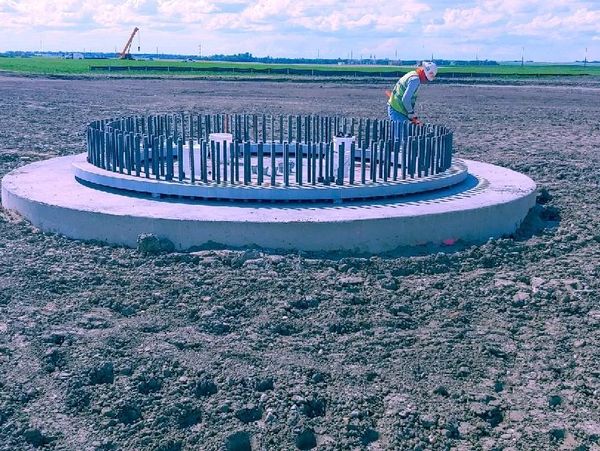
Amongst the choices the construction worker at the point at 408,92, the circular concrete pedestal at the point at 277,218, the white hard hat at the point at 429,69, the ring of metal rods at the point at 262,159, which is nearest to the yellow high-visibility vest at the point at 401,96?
the construction worker at the point at 408,92

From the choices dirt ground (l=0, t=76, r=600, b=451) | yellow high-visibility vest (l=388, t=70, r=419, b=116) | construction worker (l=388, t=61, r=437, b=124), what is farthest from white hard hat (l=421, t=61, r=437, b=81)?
dirt ground (l=0, t=76, r=600, b=451)

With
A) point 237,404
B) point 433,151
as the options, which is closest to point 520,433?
point 237,404

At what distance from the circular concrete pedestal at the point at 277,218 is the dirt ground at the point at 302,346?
0.27 metres

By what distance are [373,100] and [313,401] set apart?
34211mm

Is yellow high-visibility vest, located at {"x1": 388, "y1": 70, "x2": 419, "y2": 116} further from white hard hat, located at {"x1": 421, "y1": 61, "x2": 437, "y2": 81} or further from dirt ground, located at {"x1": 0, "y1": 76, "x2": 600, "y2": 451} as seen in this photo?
dirt ground, located at {"x1": 0, "y1": 76, "x2": 600, "y2": 451}

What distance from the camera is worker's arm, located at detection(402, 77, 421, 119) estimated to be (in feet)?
44.8

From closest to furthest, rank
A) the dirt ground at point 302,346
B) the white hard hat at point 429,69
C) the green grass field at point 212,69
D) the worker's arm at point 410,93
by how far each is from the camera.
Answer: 1. the dirt ground at point 302,346
2. the worker's arm at point 410,93
3. the white hard hat at point 429,69
4. the green grass field at point 212,69

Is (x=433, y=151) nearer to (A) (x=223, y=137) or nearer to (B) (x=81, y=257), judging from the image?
(A) (x=223, y=137)

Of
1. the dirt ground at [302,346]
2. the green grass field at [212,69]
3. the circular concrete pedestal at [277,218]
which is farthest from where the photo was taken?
the green grass field at [212,69]

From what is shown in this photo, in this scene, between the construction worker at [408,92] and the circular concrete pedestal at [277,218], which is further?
the construction worker at [408,92]

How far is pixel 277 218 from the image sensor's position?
31.6ft

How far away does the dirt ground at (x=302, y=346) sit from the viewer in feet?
18.9

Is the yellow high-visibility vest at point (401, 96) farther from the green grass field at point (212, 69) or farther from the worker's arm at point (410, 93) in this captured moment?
the green grass field at point (212, 69)

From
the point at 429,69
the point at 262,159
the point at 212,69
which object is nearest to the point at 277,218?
the point at 262,159
